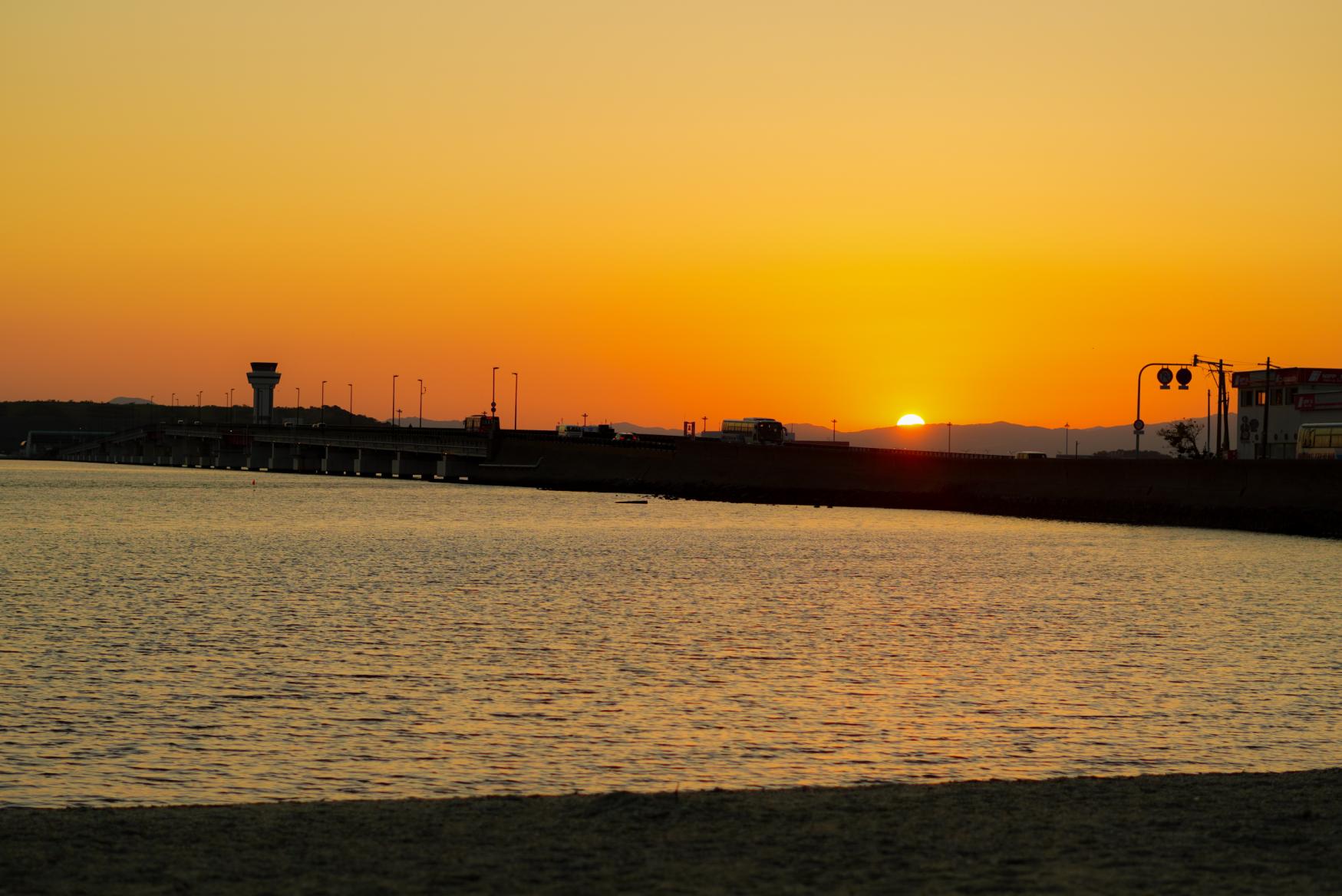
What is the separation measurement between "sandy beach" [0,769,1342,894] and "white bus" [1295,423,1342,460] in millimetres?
107736

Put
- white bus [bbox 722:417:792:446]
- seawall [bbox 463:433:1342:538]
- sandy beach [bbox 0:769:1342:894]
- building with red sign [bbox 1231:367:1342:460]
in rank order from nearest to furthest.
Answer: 1. sandy beach [bbox 0:769:1342:894]
2. seawall [bbox 463:433:1342:538]
3. building with red sign [bbox 1231:367:1342:460]
4. white bus [bbox 722:417:792:446]

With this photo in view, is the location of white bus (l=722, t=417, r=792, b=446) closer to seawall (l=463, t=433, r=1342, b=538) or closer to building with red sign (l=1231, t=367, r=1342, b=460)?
seawall (l=463, t=433, r=1342, b=538)

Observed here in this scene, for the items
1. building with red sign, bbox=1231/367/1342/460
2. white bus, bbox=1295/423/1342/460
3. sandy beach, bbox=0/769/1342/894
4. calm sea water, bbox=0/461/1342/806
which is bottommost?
calm sea water, bbox=0/461/1342/806

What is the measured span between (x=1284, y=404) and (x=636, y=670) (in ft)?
435

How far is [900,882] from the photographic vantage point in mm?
11680

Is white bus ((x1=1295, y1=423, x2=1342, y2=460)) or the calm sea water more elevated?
white bus ((x1=1295, y1=423, x2=1342, y2=460))

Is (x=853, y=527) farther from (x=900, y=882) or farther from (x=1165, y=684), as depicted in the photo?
(x=900, y=882)

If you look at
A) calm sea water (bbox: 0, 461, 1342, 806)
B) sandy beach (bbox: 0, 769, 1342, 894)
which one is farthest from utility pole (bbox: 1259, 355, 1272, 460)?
sandy beach (bbox: 0, 769, 1342, 894)

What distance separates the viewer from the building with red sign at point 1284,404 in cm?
14080

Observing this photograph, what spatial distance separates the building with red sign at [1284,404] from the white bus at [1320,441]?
1460 centimetres

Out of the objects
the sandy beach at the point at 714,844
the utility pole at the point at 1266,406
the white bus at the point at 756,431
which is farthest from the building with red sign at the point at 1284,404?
the sandy beach at the point at 714,844

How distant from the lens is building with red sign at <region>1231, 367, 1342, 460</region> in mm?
140800

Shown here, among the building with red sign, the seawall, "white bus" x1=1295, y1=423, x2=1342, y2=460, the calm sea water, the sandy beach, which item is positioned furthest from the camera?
the building with red sign

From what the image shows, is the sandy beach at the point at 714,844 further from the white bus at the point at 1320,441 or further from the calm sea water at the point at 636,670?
the white bus at the point at 1320,441
